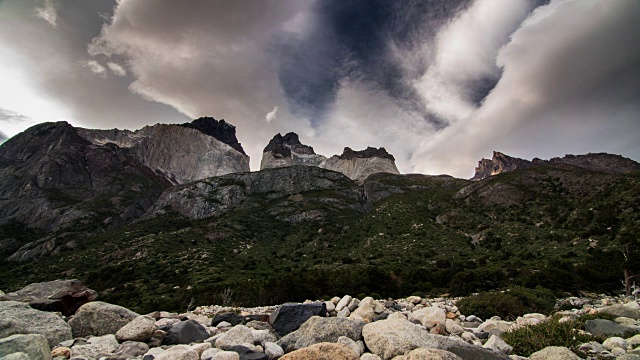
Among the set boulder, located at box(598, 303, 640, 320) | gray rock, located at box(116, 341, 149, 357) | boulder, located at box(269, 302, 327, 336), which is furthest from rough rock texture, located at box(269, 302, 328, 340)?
boulder, located at box(598, 303, 640, 320)

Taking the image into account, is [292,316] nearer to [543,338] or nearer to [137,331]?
[137,331]

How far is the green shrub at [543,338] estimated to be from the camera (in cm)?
943

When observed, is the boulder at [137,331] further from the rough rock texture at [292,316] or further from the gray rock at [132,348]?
the rough rock texture at [292,316]

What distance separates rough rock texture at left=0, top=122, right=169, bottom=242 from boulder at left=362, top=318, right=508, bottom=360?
413 feet

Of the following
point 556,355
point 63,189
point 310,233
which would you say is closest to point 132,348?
point 556,355

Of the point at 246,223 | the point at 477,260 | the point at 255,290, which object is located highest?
the point at 246,223

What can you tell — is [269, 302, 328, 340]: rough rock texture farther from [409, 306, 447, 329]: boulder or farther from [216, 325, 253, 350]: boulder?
[409, 306, 447, 329]: boulder

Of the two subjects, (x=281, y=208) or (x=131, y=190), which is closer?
(x=281, y=208)

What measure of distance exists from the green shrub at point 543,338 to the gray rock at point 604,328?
1289mm

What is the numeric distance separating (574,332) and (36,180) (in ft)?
703

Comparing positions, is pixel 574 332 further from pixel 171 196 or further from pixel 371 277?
pixel 171 196

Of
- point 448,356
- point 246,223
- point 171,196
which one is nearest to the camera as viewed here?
point 448,356

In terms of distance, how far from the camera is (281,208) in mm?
126562

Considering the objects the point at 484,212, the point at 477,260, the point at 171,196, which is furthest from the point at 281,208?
the point at 477,260
